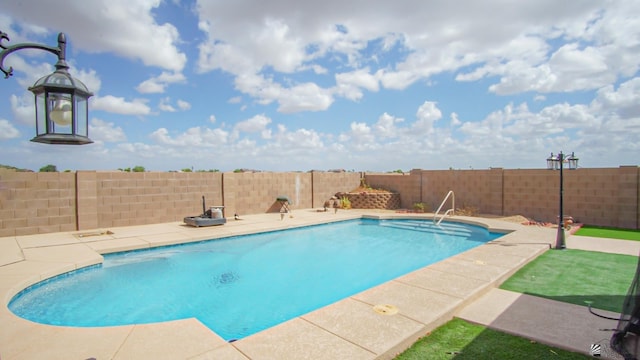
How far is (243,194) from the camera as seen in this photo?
12.6m

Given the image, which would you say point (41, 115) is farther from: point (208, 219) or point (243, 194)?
point (243, 194)

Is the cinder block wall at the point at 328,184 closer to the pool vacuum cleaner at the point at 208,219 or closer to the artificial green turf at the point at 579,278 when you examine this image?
the pool vacuum cleaner at the point at 208,219

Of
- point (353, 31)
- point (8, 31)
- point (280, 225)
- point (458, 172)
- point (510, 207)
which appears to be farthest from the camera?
point (458, 172)

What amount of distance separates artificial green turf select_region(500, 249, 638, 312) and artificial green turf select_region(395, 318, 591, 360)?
5.15ft

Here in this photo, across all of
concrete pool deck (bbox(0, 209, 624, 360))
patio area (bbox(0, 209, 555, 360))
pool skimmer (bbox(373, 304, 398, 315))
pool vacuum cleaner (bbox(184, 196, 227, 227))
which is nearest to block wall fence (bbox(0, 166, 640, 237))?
pool vacuum cleaner (bbox(184, 196, 227, 227))

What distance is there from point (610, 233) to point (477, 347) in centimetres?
844

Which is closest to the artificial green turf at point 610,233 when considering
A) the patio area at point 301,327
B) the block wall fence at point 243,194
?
the block wall fence at point 243,194

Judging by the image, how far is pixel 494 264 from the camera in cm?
552

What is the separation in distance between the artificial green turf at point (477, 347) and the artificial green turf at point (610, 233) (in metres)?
7.35

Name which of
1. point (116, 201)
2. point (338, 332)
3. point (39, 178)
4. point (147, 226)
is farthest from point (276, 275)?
point (39, 178)

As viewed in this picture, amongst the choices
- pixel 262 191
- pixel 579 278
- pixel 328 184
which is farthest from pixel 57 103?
pixel 328 184

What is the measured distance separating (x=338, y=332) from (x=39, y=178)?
942cm

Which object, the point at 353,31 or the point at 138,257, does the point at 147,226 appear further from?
the point at 353,31

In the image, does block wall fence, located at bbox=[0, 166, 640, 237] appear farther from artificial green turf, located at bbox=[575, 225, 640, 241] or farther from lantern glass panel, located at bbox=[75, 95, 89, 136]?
lantern glass panel, located at bbox=[75, 95, 89, 136]
